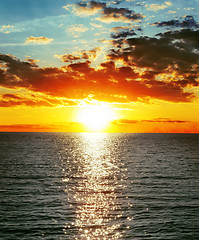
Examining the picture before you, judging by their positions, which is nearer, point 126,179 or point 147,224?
point 147,224

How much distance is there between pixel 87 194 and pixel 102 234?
53.8ft

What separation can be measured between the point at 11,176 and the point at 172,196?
36919 mm

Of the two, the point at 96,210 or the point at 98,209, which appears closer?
the point at 96,210

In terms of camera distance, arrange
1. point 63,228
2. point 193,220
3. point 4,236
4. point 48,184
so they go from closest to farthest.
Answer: point 4,236 → point 63,228 → point 193,220 → point 48,184

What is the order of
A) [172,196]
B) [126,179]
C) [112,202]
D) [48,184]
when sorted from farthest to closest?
[126,179] < [48,184] < [172,196] < [112,202]

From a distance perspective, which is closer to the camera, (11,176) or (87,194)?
(87,194)

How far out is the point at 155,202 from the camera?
38781 mm

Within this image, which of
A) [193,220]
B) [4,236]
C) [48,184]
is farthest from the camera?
[48,184]

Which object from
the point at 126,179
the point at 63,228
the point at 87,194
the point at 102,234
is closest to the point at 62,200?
the point at 87,194

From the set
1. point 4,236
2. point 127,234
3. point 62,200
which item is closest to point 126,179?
point 62,200

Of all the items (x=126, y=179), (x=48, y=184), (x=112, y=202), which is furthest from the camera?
(x=126, y=179)

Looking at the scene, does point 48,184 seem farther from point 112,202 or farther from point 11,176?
point 112,202

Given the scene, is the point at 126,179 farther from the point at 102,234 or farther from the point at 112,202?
the point at 102,234

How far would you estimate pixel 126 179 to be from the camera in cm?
5794
